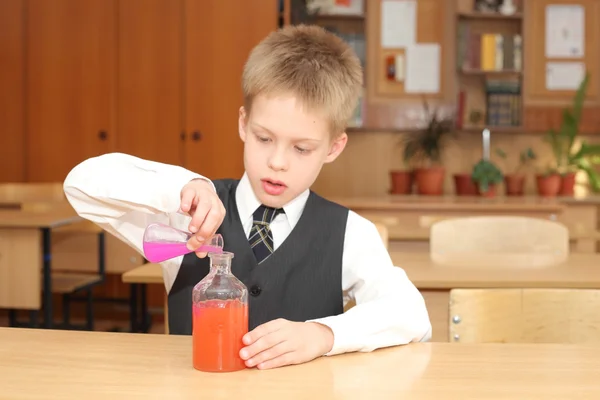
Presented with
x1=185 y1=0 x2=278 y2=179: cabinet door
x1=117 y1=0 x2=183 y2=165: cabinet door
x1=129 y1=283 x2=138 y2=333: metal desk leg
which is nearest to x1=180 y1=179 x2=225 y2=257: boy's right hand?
x1=129 y1=283 x2=138 y2=333: metal desk leg

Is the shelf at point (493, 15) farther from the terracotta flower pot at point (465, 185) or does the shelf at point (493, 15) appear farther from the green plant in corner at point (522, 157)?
the terracotta flower pot at point (465, 185)

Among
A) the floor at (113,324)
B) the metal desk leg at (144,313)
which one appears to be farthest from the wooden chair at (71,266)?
the floor at (113,324)

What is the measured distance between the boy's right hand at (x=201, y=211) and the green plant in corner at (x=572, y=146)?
4.45m

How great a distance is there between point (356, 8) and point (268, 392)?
15.8 feet

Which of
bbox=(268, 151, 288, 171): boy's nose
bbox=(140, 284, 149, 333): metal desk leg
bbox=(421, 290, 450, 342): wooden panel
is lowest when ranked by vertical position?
bbox=(140, 284, 149, 333): metal desk leg

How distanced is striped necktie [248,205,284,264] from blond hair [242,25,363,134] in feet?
0.64

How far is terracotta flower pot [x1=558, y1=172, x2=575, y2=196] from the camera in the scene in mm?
5152

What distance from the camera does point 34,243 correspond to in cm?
345

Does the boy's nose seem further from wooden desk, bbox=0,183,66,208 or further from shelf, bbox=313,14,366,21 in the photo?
shelf, bbox=313,14,366,21

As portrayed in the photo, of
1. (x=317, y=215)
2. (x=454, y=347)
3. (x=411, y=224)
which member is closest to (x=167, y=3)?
(x=411, y=224)

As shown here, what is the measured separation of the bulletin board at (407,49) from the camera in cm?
540

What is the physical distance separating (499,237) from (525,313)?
50.8 inches

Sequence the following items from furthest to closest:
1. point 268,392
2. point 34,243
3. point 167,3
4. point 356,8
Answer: point 356,8 < point 167,3 < point 34,243 < point 268,392

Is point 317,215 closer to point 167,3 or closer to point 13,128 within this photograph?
point 167,3
